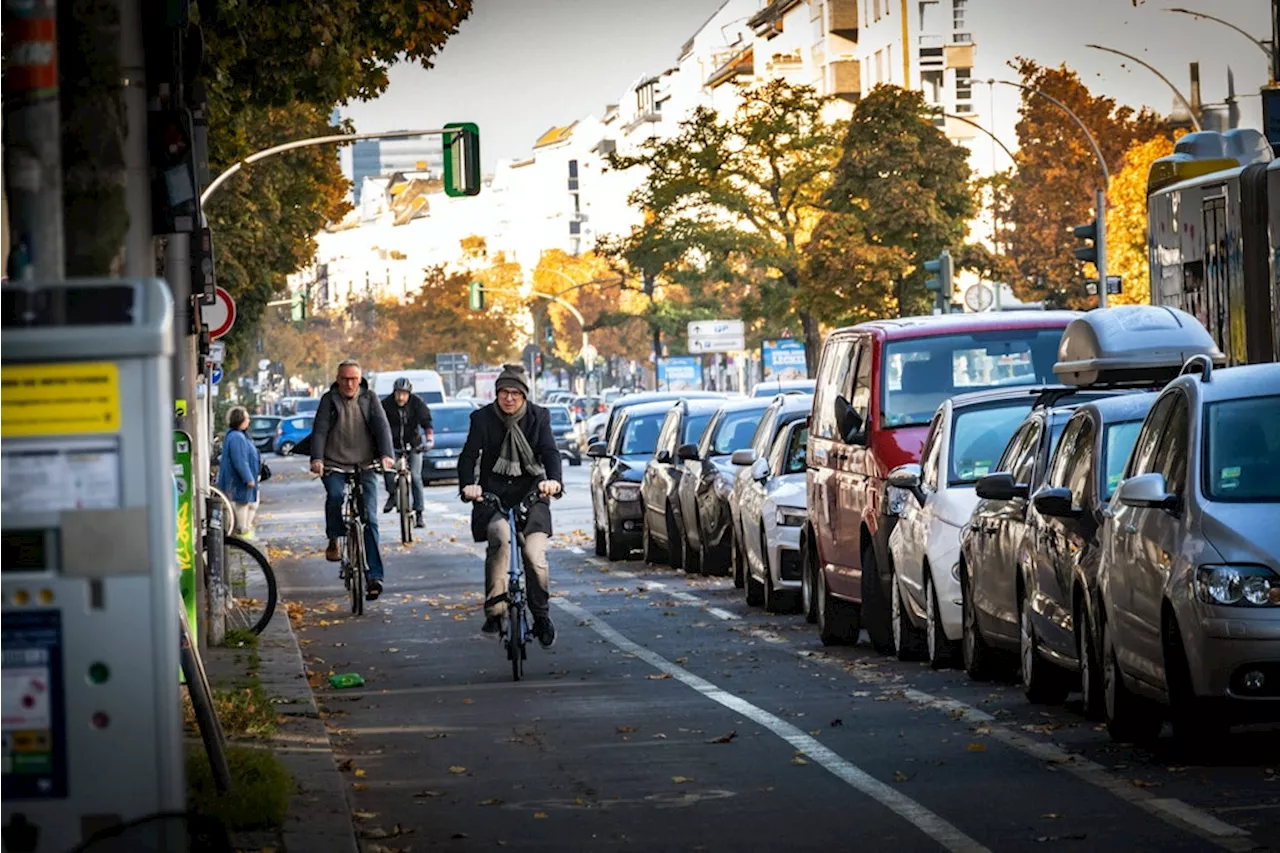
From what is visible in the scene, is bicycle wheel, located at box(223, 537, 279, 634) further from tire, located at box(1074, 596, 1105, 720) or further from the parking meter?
the parking meter

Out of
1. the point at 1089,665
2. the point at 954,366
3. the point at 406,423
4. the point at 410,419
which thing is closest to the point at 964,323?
the point at 954,366

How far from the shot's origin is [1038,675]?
1469 centimetres

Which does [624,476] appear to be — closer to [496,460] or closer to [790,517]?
[790,517]

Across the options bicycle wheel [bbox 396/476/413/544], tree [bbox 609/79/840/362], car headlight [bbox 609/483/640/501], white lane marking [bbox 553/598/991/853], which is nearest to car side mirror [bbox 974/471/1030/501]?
white lane marking [bbox 553/598/991/853]

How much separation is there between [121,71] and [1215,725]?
5.13 m

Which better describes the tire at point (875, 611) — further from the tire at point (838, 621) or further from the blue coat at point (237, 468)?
the blue coat at point (237, 468)

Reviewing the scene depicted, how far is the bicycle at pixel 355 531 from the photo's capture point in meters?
23.1

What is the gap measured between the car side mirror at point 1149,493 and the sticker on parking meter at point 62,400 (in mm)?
6582

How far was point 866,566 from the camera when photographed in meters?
19.3

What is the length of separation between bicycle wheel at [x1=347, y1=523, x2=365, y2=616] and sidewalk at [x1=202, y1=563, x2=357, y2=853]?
205cm

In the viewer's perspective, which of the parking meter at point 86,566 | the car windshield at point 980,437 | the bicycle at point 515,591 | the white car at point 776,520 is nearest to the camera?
the parking meter at point 86,566

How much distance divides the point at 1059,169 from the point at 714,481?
60.9 meters

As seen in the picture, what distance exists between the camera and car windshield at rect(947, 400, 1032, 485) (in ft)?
58.6

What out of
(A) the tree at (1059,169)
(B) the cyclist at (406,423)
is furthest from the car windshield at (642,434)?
(A) the tree at (1059,169)
